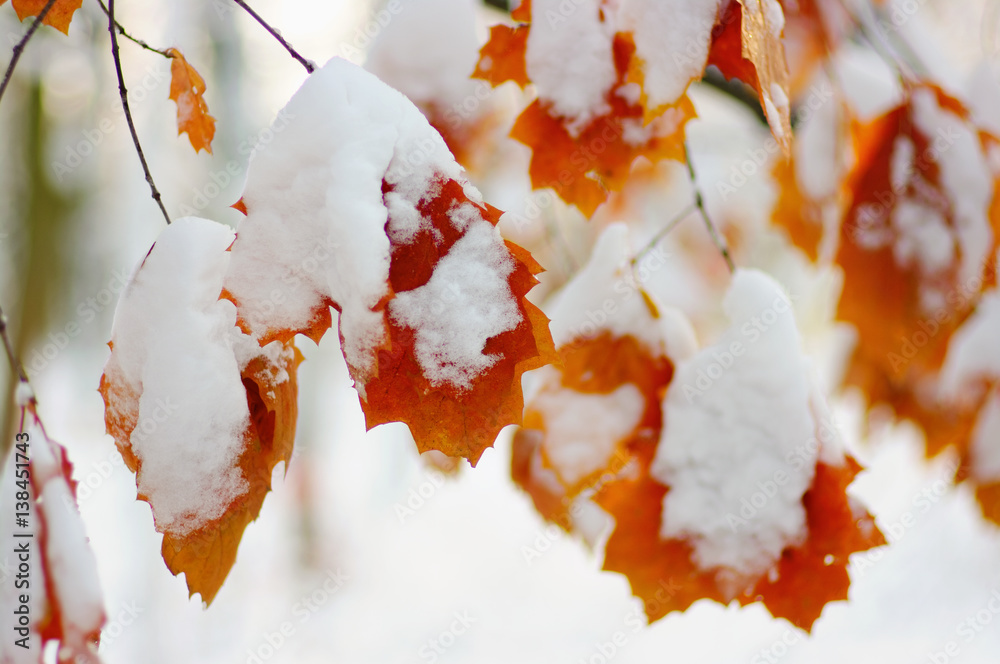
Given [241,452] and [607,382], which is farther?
[607,382]

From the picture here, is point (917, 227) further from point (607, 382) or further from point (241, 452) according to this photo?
point (241, 452)

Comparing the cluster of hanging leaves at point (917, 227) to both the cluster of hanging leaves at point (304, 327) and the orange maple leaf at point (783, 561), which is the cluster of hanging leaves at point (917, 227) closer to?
the orange maple leaf at point (783, 561)

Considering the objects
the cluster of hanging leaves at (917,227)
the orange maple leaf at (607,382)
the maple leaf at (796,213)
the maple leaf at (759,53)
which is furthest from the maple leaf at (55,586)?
the maple leaf at (796,213)

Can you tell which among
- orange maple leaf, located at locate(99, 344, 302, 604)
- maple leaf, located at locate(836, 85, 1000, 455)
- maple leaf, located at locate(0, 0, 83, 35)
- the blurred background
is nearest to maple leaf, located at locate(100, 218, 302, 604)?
orange maple leaf, located at locate(99, 344, 302, 604)

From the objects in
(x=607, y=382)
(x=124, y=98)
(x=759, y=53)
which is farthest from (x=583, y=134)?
(x=124, y=98)

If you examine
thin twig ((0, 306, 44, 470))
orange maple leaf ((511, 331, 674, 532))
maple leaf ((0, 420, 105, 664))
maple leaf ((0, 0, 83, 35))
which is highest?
maple leaf ((0, 0, 83, 35))

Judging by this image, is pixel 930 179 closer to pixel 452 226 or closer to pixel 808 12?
pixel 808 12

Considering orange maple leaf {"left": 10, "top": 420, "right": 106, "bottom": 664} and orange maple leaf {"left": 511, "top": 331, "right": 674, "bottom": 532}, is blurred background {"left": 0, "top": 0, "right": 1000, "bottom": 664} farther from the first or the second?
orange maple leaf {"left": 10, "top": 420, "right": 106, "bottom": 664}
